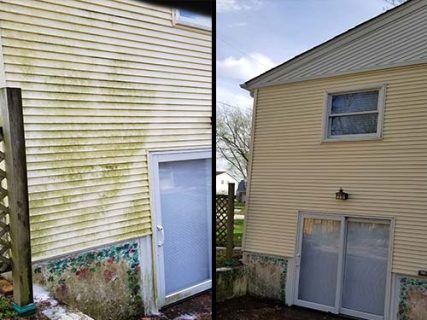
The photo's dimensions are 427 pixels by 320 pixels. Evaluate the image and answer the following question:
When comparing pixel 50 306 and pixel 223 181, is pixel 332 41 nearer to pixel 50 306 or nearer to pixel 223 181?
pixel 223 181

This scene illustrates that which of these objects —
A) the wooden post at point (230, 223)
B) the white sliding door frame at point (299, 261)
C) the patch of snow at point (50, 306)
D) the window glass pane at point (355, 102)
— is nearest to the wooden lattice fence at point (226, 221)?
the wooden post at point (230, 223)

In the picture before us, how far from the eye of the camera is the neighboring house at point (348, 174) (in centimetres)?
104

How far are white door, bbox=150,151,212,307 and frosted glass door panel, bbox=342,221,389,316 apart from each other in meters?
0.73

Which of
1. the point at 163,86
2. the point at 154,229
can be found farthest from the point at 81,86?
the point at 154,229

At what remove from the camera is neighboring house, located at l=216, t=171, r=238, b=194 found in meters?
1.48

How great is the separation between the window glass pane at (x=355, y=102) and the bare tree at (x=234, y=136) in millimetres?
334

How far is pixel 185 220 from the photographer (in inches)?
68.8

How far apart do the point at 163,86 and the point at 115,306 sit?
1.01 metres

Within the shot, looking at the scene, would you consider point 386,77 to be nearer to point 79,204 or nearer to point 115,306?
point 79,204

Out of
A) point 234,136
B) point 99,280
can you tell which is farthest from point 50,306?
point 234,136

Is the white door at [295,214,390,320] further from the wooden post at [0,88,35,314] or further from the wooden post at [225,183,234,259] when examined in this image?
the wooden post at [0,88,35,314]

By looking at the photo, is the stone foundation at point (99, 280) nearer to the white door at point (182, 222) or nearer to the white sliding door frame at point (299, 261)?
the white door at point (182, 222)

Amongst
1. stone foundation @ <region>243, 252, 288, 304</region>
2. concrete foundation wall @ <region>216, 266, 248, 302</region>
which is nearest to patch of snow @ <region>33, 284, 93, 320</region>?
concrete foundation wall @ <region>216, 266, 248, 302</region>

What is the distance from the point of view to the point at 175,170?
5.66 feet
